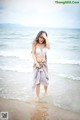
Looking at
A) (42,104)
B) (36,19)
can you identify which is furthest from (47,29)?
(42,104)

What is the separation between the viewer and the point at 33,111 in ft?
10.7

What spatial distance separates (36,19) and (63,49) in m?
0.46

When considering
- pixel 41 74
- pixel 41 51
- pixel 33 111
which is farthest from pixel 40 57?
pixel 33 111

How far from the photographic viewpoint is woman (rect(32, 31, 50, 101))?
3.22 meters

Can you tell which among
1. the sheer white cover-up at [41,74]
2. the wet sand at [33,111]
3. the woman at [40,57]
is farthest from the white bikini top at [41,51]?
the wet sand at [33,111]

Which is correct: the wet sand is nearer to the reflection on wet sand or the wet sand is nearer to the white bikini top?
the reflection on wet sand

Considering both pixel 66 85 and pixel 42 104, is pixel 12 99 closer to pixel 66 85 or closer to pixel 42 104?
pixel 42 104

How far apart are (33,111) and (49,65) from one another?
55 cm

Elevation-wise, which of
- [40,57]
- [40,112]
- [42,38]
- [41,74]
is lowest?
[40,112]

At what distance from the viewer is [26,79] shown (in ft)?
11.0

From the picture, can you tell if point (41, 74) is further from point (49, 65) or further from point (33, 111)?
point (33, 111)

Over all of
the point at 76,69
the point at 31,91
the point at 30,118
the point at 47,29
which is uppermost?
the point at 47,29

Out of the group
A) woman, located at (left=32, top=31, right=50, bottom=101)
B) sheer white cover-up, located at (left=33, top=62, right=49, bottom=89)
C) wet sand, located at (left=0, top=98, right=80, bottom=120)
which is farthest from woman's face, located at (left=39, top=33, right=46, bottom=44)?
wet sand, located at (left=0, top=98, right=80, bottom=120)

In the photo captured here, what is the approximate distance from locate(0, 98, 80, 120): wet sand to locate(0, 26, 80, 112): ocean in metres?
0.06
